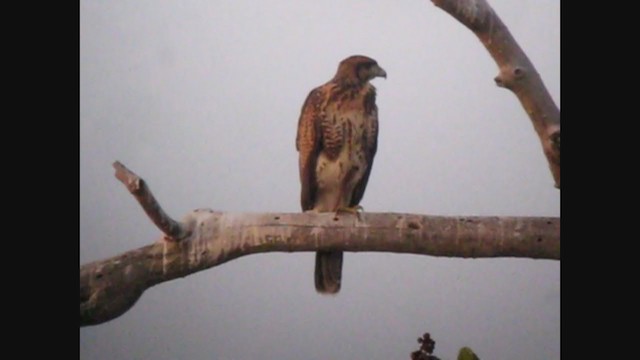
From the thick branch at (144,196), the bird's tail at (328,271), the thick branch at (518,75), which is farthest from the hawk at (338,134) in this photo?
the thick branch at (144,196)

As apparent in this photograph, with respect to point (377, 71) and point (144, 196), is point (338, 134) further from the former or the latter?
point (144, 196)

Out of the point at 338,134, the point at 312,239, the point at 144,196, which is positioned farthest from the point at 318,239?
the point at 144,196

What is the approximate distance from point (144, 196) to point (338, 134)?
92 centimetres

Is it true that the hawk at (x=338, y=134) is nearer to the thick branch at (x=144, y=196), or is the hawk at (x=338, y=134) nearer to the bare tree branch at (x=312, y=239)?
the bare tree branch at (x=312, y=239)

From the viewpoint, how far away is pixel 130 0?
8.20 ft

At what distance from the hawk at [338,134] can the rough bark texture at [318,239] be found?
0.89 ft

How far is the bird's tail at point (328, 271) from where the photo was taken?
244cm

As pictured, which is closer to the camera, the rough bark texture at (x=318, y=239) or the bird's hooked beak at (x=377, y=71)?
the rough bark texture at (x=318, y=239)

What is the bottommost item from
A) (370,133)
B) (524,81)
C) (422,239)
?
(422,239)

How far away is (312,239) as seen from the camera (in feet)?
7.20

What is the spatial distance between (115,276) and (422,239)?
1072 millimetres
